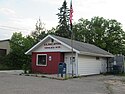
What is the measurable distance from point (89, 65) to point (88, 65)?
315 mm

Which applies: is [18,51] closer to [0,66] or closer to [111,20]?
[0,66]

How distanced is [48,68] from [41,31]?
34.2 m

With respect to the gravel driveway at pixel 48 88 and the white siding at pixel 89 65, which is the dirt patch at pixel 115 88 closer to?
the gravel driveway at pixel 48 88

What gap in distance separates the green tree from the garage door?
2837cm

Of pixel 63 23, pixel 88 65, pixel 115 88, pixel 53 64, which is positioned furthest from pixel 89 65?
pixel 63 23

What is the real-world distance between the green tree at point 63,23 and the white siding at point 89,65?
27.6 metres

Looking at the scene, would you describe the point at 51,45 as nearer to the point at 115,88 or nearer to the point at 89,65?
the point at 89,65

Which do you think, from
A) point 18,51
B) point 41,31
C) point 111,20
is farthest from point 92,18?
point 18,51

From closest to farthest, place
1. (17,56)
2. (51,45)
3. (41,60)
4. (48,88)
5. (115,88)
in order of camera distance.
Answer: (48,88), (115,88), (51,45), (41,60), (17,56)

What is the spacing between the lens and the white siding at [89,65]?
27.8 m

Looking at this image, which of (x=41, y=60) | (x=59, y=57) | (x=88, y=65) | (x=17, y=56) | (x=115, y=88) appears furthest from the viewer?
(x=17, y=56)

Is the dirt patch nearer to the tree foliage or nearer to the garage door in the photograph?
the garage door

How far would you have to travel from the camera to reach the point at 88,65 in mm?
29672

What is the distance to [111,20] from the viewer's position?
61.5 meters
